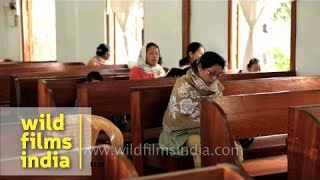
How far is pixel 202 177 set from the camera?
4.98 ft

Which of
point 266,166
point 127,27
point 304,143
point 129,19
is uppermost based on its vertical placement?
point 129,19

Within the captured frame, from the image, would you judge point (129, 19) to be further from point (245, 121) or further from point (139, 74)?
point (245, 121)

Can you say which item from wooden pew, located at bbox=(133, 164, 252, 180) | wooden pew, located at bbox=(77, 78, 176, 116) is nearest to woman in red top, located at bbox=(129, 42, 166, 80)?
wooden pew, located at bbox=(77, 78, 176, 116)

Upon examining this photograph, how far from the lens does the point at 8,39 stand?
1220cm

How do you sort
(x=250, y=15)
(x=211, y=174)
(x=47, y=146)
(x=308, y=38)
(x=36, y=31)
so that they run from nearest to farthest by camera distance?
(x=211, y=174) → (x=47, y=146) → (x=308, y=38) → (x=250, y=15) → (x=36, y=31)

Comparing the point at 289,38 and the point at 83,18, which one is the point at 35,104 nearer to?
the point at 289,38

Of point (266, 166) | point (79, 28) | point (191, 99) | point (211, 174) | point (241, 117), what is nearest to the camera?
point (211, 174)

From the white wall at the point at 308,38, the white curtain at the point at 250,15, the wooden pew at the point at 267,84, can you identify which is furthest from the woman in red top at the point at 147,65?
the white wall at the point at 308,38

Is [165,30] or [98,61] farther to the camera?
[98,61]

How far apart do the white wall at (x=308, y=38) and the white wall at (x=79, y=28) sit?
429cm

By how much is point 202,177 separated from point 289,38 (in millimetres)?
4282

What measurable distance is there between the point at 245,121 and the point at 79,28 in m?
6.95

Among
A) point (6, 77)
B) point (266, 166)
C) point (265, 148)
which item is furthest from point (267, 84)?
point (6, 77)

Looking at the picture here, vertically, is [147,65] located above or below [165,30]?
below
